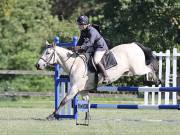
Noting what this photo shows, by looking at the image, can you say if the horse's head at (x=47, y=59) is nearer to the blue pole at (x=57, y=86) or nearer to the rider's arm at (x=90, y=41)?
the blue pole at (x=57, y=86)

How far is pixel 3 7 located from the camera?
96.2ft

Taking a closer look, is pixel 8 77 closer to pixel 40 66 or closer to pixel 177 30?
pixel 177 30

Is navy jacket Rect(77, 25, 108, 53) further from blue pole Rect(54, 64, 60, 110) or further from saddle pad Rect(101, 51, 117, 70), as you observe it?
blue pole Rect(54, 64, 60, 110)

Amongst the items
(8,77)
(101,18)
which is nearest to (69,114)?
(8,77)

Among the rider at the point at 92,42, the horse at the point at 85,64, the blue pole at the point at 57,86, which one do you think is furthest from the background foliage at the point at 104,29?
the rider at the point at 92,42

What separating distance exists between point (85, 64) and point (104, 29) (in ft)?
54.6

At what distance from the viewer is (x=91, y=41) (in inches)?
540

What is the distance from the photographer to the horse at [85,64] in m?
13.9

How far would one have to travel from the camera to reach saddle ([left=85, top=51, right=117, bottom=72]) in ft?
46.2

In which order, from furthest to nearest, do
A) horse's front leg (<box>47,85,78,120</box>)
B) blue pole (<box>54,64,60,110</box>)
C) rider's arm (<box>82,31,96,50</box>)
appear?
blue pole (<box>54,64,60,110</box>) → rider's arm (<box>82,31,96,50</box>) → horse's front leg (<box>47,85,78,120</box>)

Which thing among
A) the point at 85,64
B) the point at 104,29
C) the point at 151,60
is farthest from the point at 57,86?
the point at 104,29

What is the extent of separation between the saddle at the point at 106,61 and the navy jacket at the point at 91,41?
0.14m

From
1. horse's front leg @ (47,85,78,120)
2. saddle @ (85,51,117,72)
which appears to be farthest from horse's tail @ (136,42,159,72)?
horse's front leg @ (47,85,78,120)

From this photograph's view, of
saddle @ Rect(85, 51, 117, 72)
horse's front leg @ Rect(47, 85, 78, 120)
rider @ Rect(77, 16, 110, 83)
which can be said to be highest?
rider @ Rect(77, 16, 110, 83)
